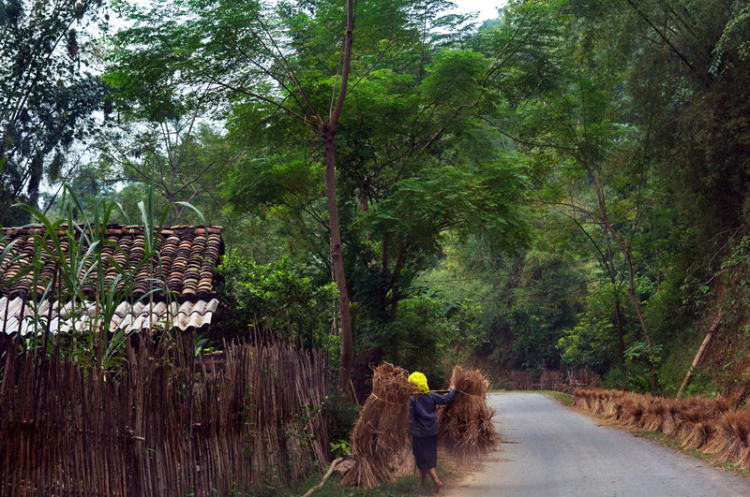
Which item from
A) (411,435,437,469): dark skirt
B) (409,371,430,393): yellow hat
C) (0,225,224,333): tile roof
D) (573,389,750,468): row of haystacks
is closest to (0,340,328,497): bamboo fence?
(411,435,437,469): dark skirt

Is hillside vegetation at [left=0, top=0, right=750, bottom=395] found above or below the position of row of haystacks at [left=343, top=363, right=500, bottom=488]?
above

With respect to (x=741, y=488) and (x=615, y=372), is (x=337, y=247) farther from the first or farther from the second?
(x=615, y=372)

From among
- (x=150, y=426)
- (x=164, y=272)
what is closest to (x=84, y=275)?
(x=150, y=426)

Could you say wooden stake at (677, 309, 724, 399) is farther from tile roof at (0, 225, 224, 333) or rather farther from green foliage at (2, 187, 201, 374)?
green foliage at (2, 187, 201, 374)

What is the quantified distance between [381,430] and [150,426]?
3.76 meters

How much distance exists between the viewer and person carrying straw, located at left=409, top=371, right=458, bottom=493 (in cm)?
829

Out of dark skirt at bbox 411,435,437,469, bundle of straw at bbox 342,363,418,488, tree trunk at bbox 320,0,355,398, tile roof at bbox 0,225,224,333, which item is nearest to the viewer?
bundle of straw at bbox 342,363,418,488

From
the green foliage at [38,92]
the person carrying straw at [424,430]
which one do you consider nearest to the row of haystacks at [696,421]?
the person carrying straw at [424,430]

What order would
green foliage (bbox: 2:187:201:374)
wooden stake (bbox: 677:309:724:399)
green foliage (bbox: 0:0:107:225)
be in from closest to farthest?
1. green foliage (bbox: 2:187:201:374)
2. wooden stake (bbox: 677:309:724:399)
3. green foliage (bbox: 0:0:107:225)

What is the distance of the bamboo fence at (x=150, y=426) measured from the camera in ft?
13.8

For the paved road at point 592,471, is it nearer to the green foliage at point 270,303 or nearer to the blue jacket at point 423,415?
the blue jacket at point 423,415

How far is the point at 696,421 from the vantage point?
1150cm

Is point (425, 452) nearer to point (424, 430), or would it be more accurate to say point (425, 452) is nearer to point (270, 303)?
point (424, 430)

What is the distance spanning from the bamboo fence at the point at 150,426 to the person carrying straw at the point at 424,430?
1.38 meters
